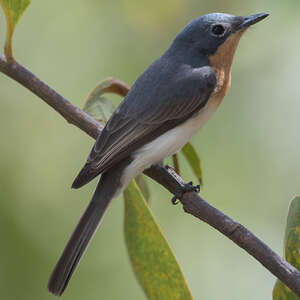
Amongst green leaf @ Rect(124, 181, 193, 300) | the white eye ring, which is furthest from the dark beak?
green leaf @ Rect(124, 181, 193, 300)

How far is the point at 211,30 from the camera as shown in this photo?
3.54 metres

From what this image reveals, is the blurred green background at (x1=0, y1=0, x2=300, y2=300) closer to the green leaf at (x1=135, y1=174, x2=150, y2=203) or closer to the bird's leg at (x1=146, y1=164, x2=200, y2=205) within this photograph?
the bird's leg at (x1=146, y1=164, x2=200, y2=205)

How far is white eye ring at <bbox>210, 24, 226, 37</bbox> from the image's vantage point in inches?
138

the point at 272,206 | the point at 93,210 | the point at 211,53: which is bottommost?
the point at 93,210

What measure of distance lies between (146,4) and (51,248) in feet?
5.17

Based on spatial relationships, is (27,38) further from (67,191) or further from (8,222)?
(8,222)

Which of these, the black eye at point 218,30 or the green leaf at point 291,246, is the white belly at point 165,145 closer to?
the black eye at point 218,30

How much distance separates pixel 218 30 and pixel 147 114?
0.74 m

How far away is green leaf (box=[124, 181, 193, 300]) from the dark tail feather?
269 mm

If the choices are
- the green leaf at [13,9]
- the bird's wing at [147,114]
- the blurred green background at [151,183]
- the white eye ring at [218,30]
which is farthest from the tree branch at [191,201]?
the white eye ring at [218,30]

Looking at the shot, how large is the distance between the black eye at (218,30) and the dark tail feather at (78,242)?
3.79 ft

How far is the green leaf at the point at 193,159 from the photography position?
109 inches

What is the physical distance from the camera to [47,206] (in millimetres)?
3545

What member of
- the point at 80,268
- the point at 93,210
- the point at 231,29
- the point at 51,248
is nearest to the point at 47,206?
the point at 51,248
